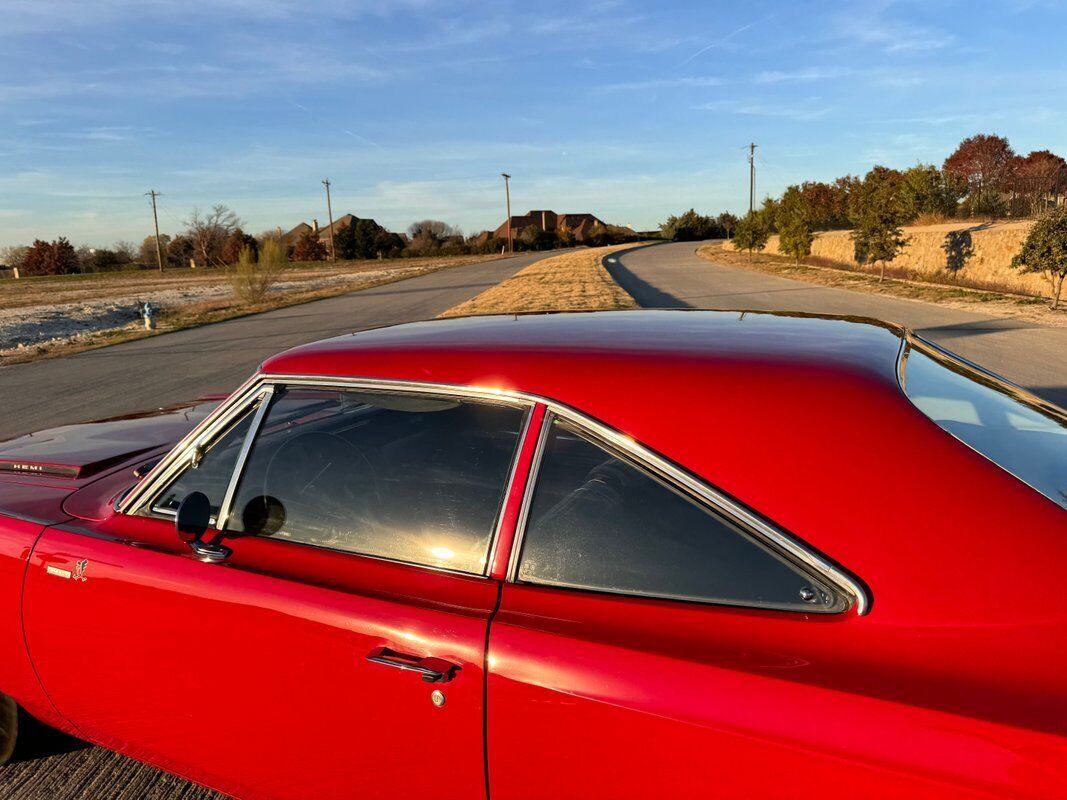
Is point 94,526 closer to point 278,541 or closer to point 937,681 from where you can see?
point 278,541

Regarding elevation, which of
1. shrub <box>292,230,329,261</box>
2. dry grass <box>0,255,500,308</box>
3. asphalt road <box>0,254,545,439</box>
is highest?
shrub <box>292,230,329,261</box>

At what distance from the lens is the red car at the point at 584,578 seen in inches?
45.7

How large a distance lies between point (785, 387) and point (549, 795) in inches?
35.2

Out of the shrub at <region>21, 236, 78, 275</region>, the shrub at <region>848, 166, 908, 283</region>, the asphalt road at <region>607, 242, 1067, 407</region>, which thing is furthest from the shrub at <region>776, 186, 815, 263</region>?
the shrub at <region>21, 236, 78, 275</region>

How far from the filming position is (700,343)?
68.7 inches

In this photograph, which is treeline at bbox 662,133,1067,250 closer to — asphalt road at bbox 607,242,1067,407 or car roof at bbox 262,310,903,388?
asphalt road at bbox 607,242,1067,407

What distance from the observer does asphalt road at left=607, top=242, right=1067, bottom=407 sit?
9.34m

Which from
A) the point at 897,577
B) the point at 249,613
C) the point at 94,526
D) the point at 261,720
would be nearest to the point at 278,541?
the point at 249,613

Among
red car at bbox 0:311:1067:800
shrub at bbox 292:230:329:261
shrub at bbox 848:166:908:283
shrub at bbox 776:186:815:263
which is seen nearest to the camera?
red car at bbox 0:311:1067:800

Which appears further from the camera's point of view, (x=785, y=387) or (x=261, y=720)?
(x=261, y=720)

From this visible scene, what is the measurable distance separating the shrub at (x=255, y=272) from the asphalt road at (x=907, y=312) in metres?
13.4

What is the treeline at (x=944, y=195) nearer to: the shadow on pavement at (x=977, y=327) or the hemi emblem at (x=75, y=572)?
the shadow on pavement at (x=977, y=327)

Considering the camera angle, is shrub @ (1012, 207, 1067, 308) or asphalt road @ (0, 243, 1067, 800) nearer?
asphalt road @ (0, 243, 1067, 800)

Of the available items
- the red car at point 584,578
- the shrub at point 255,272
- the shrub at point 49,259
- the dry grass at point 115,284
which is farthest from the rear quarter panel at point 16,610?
the shrub at point 49,259
